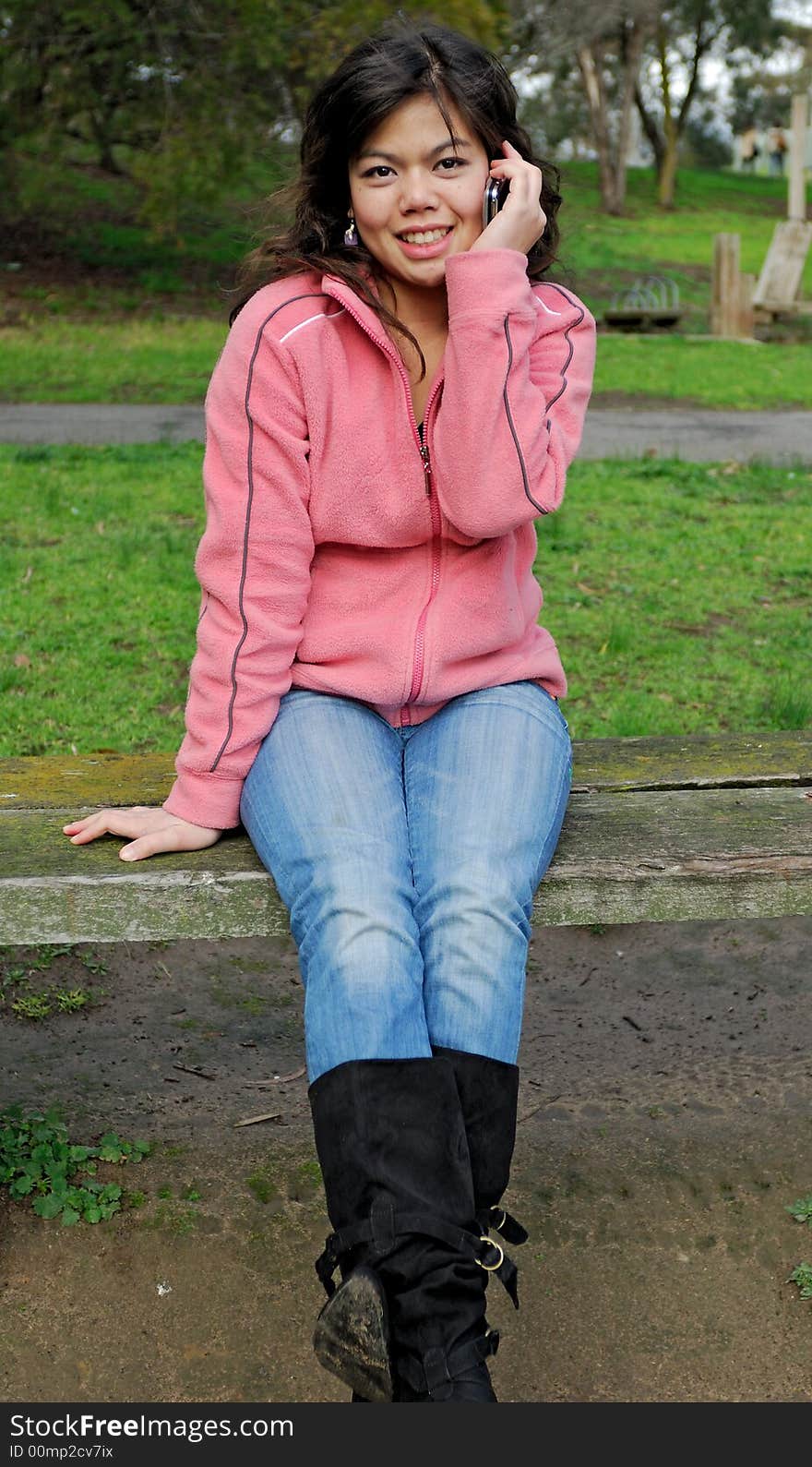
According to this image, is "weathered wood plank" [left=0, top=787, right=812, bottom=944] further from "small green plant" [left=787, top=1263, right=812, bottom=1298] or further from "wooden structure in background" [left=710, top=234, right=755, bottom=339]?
"wooden structure in background" [left=710, top=234, right=755, bottom=339]

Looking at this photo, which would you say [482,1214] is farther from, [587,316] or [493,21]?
[493,21]

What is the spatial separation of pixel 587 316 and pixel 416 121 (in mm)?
432

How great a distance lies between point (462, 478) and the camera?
91.0 inches

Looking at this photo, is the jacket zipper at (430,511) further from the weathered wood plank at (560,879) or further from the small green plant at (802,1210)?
the small green plant at (802,1210)

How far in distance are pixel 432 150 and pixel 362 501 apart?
0.57m

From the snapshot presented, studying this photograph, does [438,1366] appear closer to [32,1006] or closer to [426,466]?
[426,466]

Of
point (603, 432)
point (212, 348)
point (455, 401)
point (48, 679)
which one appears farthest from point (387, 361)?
point (212, 348)

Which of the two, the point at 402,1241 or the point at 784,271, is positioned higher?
the point at 402,1241

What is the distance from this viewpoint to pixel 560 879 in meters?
2.28

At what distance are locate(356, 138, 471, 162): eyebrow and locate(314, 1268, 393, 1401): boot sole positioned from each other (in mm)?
1673

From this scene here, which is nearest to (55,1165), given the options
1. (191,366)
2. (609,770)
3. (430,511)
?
(609,770)

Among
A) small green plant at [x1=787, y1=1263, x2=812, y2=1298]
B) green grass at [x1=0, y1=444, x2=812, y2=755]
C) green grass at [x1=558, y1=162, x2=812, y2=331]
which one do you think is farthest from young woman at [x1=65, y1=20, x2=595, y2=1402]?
green grass at [x1=558, y1=162, x2=812, y2=331]

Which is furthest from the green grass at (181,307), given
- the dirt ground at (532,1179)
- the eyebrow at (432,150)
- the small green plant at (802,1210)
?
the small green plant at (802,1210)

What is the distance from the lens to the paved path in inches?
323
